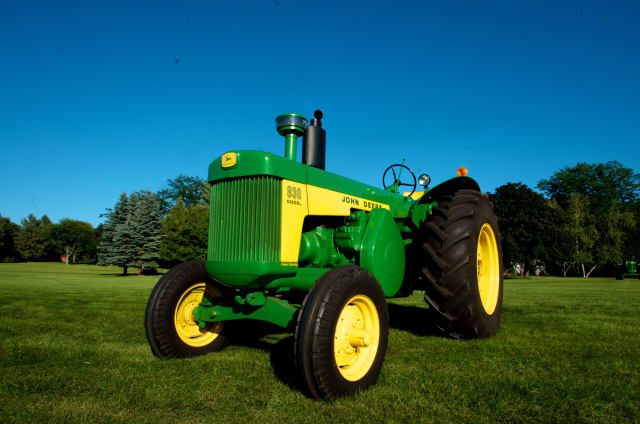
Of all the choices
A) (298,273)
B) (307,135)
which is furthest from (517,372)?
(307,135)

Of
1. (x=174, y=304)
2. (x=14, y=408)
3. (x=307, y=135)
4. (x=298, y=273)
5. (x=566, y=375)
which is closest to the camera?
(x=14, y=408)

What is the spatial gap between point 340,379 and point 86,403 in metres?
1.76

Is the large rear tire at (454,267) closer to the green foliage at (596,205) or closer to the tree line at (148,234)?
the tree line at (148,234)

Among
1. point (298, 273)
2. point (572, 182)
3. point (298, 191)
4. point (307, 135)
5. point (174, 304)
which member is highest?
point (572, 182)

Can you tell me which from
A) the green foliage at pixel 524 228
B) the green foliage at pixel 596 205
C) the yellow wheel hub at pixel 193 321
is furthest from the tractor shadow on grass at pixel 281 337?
the green foliage at pixel 596 205

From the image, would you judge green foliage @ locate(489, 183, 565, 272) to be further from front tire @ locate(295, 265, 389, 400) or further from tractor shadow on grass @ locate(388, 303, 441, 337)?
front tire @ locate(295, 265, 389, 400)

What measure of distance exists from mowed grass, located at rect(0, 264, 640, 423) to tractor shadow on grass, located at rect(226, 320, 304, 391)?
23 mm

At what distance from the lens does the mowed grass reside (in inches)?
107

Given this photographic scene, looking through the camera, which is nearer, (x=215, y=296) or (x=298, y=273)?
(x=298, y=273)

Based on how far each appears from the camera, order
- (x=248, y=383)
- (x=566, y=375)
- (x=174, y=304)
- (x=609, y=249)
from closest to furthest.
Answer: (x=248, y=383) < (x=566, y=375) < (x=174, y=304) < (x=609, y=249)

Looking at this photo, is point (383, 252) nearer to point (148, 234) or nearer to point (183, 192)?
point (148, 234)

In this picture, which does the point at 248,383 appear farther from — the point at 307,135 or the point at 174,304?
the point at 307,135

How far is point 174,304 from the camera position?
417cm

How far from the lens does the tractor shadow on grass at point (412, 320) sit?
18.6 ft
